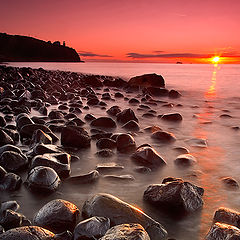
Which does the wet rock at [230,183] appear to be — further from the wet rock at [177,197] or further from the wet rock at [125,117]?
the wet rock at [125,117]

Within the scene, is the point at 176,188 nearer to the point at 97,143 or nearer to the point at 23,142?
the point at 97,143

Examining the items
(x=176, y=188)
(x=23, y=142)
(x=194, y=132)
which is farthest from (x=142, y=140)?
(x=176, y=188)

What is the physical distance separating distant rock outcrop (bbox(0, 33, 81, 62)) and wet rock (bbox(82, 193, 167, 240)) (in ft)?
450

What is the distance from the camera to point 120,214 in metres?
1.96

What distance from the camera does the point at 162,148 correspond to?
4.14 metres

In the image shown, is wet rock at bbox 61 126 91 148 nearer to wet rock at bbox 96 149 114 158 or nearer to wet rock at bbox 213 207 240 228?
wet rock at bbox 96 149 114 158

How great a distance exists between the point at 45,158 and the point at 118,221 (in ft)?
4.26

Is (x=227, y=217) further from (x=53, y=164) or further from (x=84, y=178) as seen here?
(x=53, y=164)

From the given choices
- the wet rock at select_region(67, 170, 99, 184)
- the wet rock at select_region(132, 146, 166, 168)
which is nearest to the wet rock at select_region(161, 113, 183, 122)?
the wet rock at select_region(132, 146, 166, 168)

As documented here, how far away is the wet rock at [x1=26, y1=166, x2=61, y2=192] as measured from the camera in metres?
2.54

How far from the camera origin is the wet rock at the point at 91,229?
5.78 ft

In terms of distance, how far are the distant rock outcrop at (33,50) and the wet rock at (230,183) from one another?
13673cm

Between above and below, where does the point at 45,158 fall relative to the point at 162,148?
above

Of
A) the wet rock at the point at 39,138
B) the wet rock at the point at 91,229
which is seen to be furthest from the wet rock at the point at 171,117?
the wet rock at the point at 91,229
